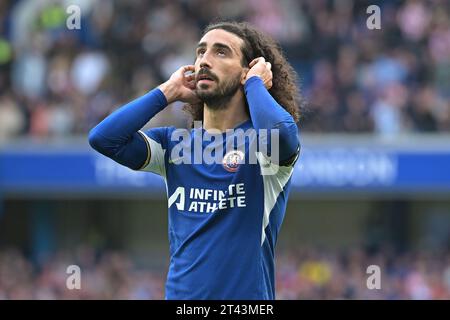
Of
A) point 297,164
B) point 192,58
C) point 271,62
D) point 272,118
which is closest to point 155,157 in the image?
point 272,118

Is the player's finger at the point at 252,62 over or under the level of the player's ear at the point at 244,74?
over

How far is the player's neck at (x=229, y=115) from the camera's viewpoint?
221 inches

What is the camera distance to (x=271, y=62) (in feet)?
19.6

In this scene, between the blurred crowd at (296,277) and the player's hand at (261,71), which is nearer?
the player's hand at (261,71)

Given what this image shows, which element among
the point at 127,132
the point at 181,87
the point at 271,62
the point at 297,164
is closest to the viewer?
the point at 127,132

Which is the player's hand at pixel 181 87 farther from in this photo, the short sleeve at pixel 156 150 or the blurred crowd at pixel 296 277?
the blurred crowd at pixel 296 277

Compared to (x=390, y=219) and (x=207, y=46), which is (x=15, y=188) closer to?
(x=390, y=219)

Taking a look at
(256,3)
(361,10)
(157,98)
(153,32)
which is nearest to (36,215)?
(153,32)

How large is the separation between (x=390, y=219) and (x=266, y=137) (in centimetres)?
1166

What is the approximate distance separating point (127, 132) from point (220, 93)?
1.71 feet

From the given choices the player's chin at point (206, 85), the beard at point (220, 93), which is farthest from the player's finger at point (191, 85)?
the player's chin at point (206, 85)

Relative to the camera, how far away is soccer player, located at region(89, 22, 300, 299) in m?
5.29

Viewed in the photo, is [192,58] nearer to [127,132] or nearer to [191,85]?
[191,85]

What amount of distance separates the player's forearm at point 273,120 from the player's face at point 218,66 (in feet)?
0.63
